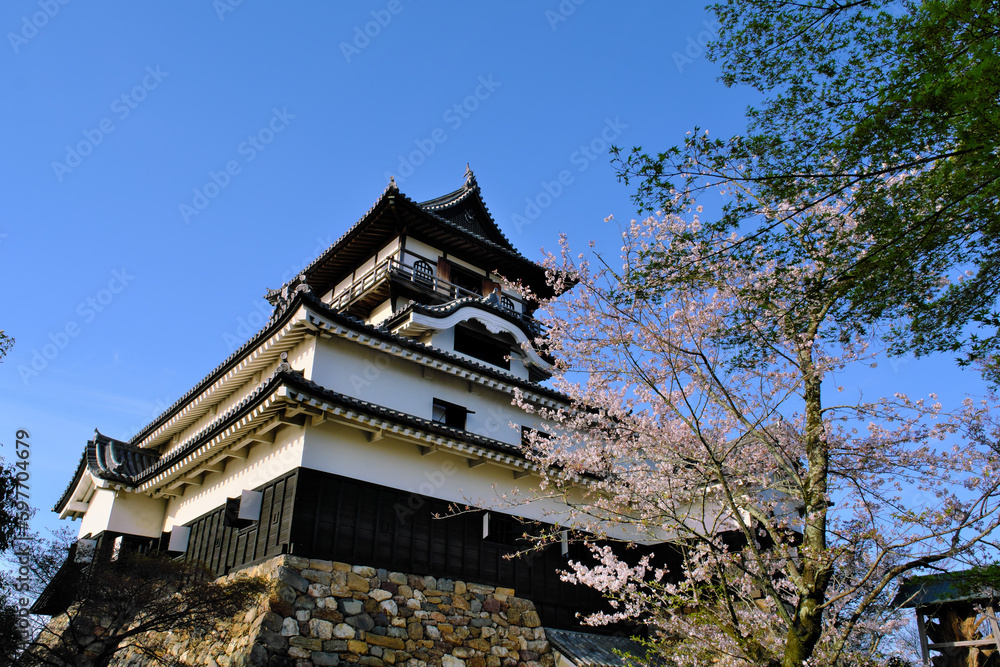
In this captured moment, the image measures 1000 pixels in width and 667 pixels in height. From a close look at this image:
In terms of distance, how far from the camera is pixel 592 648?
13461 millimetres

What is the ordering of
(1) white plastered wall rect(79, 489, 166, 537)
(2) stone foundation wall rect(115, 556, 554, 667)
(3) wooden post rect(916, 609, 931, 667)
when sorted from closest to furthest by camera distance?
(2) stone foundation wall rect(115, 556, 554, 667), (3) wooden post rect(916, 609, 931, 667), (1) white plastered wall rect(79, 489, 166, 537)

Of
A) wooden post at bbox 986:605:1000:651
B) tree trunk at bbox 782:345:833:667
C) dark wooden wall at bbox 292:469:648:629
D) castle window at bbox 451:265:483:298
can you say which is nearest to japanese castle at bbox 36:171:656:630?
dark wooden wall at bbox 292:469:648:629

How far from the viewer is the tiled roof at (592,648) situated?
12.7 m

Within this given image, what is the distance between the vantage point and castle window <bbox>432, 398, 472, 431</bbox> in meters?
15.9

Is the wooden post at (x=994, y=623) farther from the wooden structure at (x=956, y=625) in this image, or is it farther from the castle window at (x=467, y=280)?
the castle window at (x=467, y=280)

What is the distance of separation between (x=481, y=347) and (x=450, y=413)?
3.31 metres

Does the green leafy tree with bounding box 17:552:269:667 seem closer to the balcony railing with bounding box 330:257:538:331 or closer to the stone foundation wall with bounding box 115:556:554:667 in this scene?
the stone foundation wall with bounding box 115:556:554:667

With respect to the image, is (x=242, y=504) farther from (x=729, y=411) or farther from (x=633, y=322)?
(x=729, y=411)

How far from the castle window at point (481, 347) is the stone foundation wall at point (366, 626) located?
7.11m

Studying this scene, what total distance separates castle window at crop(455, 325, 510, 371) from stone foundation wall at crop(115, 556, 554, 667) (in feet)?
23.3

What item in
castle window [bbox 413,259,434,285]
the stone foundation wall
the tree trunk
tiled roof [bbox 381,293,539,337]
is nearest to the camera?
the tree trunk

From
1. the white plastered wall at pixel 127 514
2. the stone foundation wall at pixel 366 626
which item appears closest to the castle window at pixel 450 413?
the stone foundation wall at pixel 366 626

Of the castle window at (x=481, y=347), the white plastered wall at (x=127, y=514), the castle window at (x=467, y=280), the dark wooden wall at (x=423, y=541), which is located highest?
the castle window at (x=467, y=280)

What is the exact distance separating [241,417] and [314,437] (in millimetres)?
1422
